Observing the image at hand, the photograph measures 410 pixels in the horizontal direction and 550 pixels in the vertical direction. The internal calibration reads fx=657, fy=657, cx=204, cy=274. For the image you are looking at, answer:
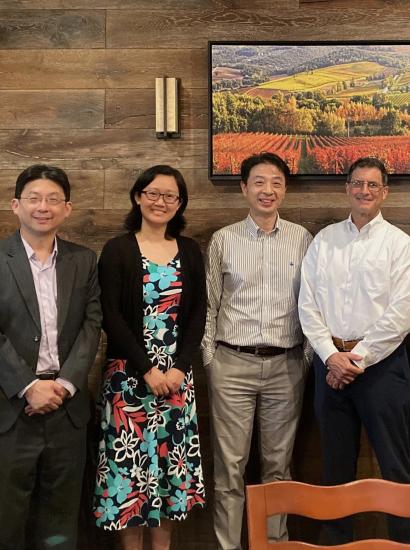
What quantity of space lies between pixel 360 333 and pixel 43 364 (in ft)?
4.09

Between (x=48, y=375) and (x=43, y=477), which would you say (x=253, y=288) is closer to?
(x=48, y=375)

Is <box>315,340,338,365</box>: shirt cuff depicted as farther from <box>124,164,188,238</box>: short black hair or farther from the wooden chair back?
the wooden chair back

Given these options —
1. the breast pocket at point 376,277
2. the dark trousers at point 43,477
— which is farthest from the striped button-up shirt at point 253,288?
the dark trousers at point 43,477

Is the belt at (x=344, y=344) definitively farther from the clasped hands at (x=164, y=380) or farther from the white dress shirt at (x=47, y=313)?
the white dress shirt at (x=47, y=313)

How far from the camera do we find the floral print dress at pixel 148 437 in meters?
2.57

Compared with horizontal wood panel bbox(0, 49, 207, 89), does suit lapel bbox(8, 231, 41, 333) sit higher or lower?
lower

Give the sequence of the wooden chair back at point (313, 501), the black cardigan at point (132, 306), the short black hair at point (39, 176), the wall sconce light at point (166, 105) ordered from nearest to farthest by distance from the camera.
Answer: the wooden chair back at point (313, 501) < the short black hair at point (39, 176) < the black cardigan at point (132, 306) < the wall sconce light at point (166, 105)

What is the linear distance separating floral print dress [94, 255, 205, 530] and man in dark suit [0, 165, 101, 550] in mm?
129

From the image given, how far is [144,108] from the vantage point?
318 cm

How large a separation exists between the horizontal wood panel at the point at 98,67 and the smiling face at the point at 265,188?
611mm

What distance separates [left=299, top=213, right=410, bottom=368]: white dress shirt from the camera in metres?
2.58

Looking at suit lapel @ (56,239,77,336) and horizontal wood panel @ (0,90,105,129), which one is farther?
horizontal wood panel @ (0,90,105,129)

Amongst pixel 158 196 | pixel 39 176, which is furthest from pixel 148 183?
pixel 39 176

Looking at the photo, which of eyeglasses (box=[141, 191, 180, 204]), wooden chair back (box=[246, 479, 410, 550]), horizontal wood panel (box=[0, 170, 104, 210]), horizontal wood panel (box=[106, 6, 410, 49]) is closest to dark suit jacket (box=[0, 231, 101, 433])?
eyeglasses (box=[141, 191, 180, 204])
